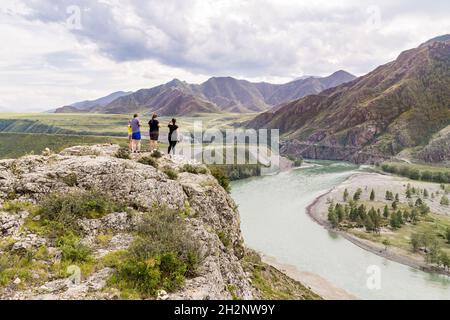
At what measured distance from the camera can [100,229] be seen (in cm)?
1423

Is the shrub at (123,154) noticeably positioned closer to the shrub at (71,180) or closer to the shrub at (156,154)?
the shrub at (156,154)

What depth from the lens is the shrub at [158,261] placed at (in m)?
10.9

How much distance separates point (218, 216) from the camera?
21016 millimetres

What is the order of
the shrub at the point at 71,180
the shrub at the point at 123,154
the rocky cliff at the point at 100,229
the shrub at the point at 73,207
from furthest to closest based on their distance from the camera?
the shrub at the point at 123,154, the shrub at the point at 71,180, the shrub at the point at 73,207, the rocky cliff at the point at 100,229

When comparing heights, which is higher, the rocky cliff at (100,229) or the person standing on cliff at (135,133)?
Result: the person standing on cliff at (135,133)

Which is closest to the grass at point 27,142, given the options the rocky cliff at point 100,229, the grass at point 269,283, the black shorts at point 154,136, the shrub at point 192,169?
the black shorts at point 154,136

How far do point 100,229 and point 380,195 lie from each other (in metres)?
114

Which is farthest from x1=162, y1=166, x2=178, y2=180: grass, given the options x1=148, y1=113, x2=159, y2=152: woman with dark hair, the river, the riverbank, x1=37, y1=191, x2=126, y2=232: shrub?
the riverbank

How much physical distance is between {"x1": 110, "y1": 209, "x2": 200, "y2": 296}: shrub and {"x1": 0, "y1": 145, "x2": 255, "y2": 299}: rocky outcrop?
0.43 metres

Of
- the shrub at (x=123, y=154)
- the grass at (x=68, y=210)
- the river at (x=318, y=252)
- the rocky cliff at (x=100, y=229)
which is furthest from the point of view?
the river at (x=318, y=252)

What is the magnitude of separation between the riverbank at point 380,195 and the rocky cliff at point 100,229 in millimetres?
52996

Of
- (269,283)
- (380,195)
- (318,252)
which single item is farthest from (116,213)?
(380,195)

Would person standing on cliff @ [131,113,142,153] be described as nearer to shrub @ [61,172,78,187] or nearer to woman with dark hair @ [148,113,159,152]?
woman with dark hair @ [148,113,159,152]
